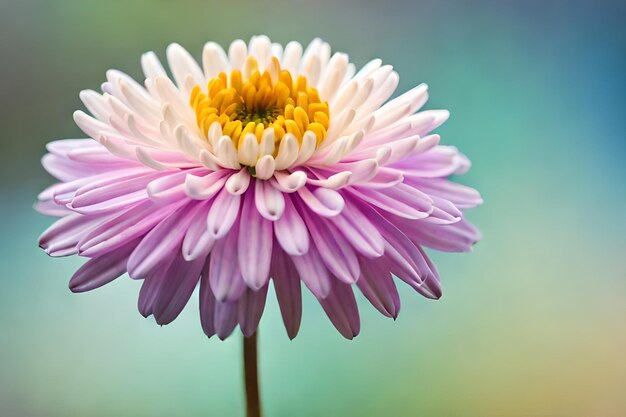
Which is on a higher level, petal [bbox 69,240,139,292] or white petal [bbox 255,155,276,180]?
white petal [bbox 255,155,276,180]

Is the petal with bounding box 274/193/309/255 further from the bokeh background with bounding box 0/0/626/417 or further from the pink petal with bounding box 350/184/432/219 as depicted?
the bokeh background with bounding box 0/0/626/417

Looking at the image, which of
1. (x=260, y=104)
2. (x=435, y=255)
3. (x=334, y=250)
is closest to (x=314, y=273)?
(x=334, y=250)

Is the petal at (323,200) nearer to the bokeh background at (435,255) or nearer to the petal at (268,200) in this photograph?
the petal at (268,200)

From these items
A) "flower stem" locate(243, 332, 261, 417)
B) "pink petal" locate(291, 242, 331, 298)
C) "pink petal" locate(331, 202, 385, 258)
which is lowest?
"flower stem" locate(243, 332, 261, 417)

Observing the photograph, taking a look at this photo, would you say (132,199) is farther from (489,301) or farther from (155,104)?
(489,301)

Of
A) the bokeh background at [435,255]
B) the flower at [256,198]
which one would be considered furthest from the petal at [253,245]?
the bokeh background at [435,255]

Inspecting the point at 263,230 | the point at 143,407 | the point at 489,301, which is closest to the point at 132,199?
the point at 263,230

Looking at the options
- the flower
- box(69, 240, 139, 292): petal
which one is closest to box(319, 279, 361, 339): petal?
the flower
